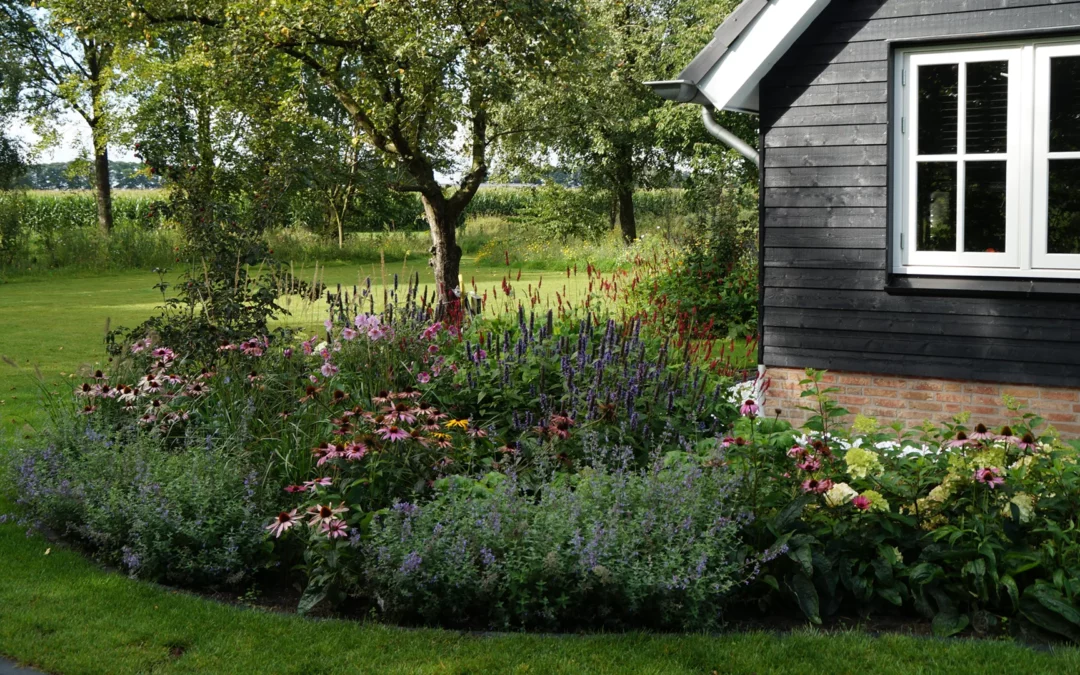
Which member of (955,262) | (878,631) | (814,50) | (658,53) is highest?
(658,53)

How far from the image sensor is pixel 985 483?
417 centimetres

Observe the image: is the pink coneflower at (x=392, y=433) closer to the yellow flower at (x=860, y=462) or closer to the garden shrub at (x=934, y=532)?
the garden shrub at (x=934, y=532)

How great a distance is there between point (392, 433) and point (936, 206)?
4.25 m

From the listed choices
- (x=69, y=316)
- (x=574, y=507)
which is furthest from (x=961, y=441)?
(x=69, y=316)

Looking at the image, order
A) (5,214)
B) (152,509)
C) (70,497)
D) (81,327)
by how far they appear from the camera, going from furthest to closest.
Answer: (5,214) < (81,327) < (70,497) < (152,509)

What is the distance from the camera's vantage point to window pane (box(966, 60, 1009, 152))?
22.0 feet

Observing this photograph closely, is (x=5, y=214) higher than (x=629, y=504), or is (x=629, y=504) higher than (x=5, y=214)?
(x=5, y=214)

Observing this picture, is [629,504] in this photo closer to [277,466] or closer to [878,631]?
[878,631]

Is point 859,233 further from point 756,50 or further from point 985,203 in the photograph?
point 756,50

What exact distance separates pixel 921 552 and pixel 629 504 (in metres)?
1.21

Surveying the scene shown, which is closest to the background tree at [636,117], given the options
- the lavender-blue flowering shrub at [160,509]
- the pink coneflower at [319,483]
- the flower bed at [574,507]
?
the flower bed at [574,507]

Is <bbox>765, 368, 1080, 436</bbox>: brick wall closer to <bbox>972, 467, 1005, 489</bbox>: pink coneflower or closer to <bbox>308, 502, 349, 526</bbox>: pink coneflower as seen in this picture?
<bbox>972, 467, 1005, 489</bbox>: pink coneflower

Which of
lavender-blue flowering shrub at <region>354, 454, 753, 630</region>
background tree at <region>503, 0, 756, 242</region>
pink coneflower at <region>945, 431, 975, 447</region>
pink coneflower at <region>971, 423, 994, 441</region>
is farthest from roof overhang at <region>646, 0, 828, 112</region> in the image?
background tree at <region>503, 0, 756, 242</region>

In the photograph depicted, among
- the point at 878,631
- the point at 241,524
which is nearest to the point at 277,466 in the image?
the point at 241,524
